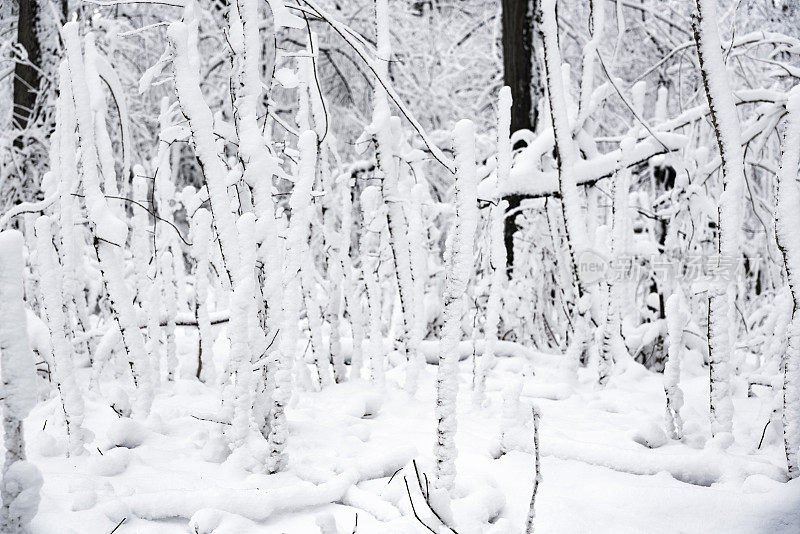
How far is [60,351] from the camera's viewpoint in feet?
5.36

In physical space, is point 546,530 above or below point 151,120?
below

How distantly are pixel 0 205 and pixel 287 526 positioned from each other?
531cm

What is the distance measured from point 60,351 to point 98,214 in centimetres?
38

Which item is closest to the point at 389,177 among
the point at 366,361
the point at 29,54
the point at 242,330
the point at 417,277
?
the point at 417,277

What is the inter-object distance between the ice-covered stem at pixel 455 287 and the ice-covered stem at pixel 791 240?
2.85 ft

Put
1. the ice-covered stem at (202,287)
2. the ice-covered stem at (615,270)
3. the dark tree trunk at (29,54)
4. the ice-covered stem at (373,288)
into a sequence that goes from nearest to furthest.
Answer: the ice-covered stem at (202,287)
the ice-covered stem at (373,288)
the ice-covered stem at (615,270)
the dark tree trunk at (29,54)

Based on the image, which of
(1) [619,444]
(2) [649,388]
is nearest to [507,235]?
(2) [649,388]

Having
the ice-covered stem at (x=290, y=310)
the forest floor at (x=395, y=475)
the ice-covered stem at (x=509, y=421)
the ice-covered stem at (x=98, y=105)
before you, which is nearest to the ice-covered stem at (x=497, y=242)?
the forest floor at (x=395, y=475)

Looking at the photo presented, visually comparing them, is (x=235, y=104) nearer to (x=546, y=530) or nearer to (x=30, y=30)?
(x=546, y=530)

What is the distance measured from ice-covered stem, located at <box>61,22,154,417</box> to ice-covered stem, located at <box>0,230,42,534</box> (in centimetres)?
64

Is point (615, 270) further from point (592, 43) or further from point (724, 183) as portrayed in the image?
point (592, 43)

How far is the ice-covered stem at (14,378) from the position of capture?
3.49 feet

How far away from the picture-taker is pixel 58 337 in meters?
1.66

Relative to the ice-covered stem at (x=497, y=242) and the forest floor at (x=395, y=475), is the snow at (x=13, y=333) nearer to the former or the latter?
the forest floor at (x=395, y=475)
